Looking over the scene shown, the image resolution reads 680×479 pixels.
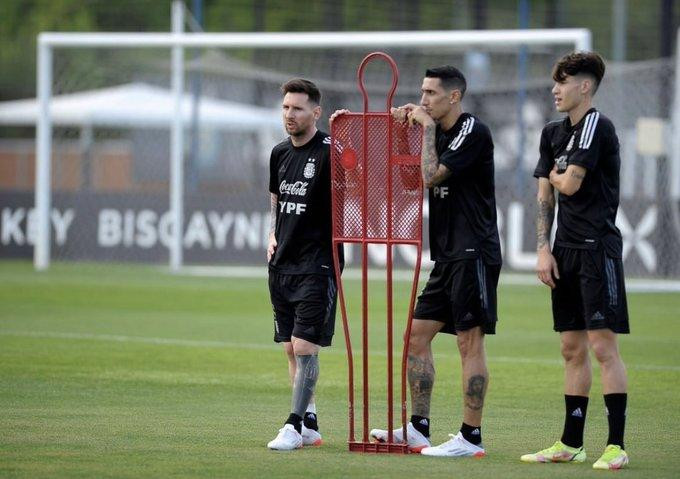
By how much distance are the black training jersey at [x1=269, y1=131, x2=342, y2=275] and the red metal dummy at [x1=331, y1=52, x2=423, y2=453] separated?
1.80 ft

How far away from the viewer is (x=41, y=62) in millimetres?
24922

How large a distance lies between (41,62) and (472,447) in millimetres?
17890

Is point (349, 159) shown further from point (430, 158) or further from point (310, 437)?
point (310, 437)

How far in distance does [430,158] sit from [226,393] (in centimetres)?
390

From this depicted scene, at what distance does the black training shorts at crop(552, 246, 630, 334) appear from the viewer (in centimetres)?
822

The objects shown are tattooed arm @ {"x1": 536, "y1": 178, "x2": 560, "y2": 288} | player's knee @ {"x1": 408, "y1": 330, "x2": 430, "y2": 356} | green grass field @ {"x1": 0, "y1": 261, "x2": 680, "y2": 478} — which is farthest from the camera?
player's knee @ {"x1": 408, "y1": 330, "x2": 430, "y2": 356}

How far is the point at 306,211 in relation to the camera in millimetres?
9250

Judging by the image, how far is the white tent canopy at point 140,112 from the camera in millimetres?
34062

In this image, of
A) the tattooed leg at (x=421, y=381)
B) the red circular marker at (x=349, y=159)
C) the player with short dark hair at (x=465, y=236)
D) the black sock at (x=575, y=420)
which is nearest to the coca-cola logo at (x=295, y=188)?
the red circular marker at (x=349, y=159)

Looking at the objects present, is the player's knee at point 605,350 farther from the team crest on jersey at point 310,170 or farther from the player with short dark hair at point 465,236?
the team crest on jersey at point 310,170

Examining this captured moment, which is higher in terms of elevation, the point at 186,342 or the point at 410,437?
the point at 410,437

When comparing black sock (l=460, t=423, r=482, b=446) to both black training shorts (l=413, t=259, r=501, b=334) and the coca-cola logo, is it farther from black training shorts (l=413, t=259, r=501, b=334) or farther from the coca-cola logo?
the coca-cola logo

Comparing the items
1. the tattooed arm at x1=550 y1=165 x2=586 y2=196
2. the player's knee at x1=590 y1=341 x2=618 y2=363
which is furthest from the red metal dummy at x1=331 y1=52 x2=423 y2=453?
the player's knee at x1=590 y1=341 x2=618 y2=363

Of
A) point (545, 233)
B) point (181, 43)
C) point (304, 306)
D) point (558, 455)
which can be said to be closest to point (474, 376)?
point (558, 455)
